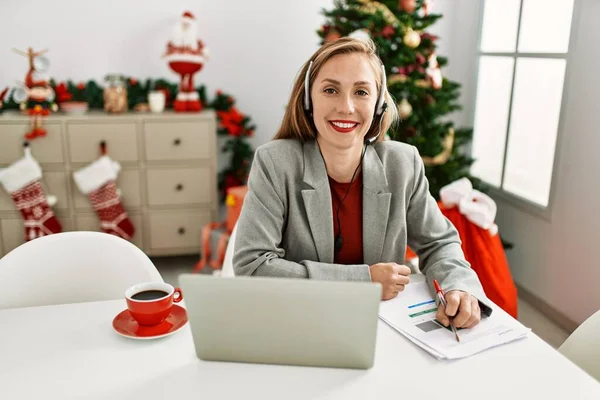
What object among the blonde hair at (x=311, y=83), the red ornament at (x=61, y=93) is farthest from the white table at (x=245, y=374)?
the red ornament at (x=61, y=93)

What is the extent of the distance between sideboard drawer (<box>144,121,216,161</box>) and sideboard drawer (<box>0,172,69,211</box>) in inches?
18.4

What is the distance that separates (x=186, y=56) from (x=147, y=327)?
2.32m

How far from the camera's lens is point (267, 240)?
1.36m

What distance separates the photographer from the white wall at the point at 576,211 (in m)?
2.44

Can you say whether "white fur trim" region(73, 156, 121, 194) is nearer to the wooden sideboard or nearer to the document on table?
the wooden sideboard

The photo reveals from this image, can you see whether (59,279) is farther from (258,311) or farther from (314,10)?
(314,10)

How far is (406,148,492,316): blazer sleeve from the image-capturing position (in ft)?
4.43

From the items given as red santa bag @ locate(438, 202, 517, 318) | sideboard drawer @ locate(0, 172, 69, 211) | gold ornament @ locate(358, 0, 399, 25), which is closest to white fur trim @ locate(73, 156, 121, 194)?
sideboard drawer @ locate(0, 172, 69, 211)

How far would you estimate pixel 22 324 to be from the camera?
3.68 feet

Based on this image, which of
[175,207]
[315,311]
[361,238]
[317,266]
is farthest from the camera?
[175,207]

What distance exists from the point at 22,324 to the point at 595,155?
226 cm

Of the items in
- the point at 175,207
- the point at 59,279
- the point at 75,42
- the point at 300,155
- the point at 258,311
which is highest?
the point at 75,42

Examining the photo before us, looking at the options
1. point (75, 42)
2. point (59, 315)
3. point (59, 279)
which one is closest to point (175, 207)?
point (75, 42)

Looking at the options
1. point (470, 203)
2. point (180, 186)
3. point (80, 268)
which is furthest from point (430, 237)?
point (180, 186)
